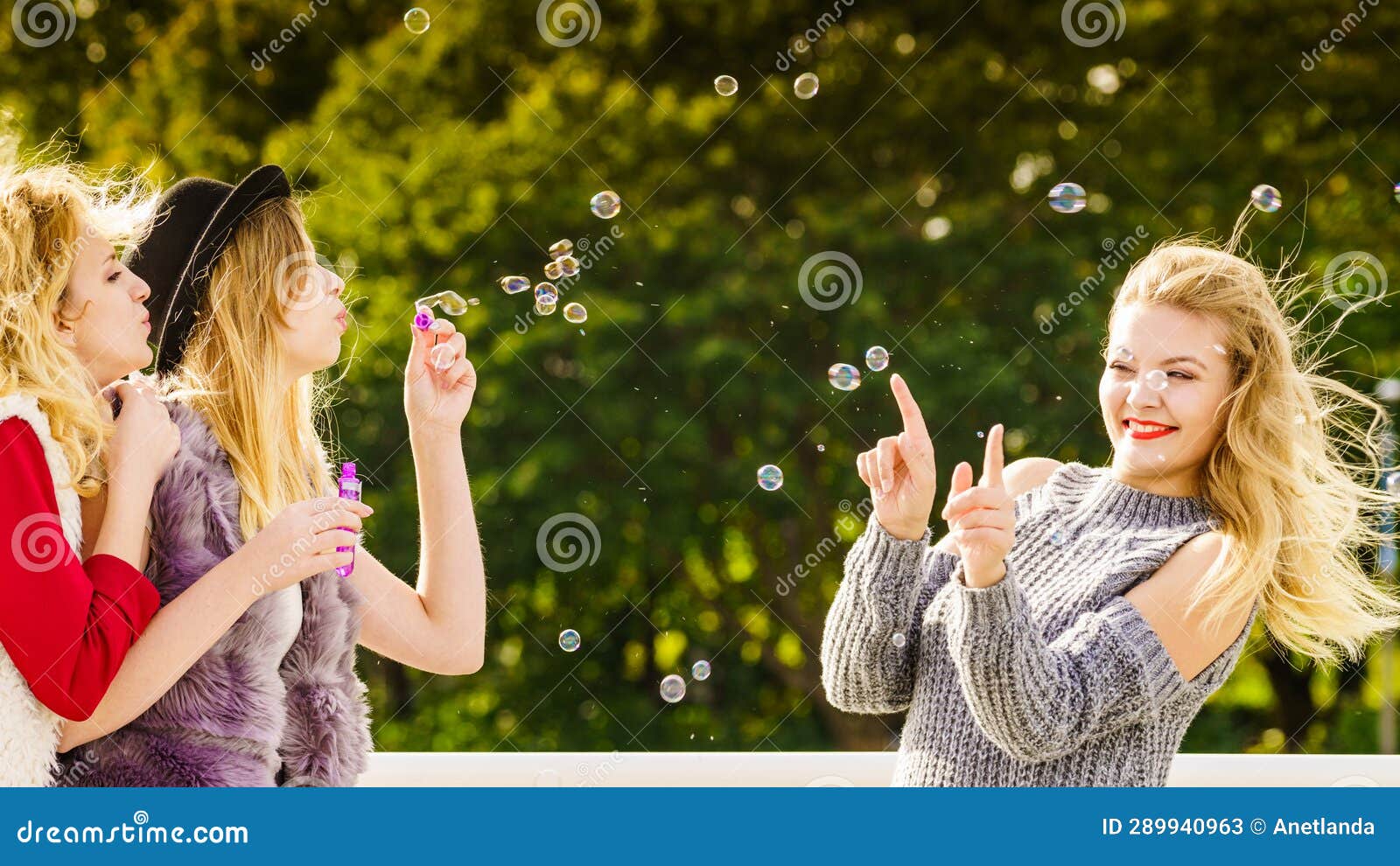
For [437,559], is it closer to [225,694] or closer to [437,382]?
[437,382]

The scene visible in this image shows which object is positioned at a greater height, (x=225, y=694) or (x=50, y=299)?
(x=50, y=299)

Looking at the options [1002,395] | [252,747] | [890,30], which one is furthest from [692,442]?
[252,747]

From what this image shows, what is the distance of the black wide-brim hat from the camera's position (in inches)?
80.8

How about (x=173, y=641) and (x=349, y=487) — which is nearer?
(x=173, y=641)

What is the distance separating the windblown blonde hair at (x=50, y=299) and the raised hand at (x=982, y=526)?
107 cm

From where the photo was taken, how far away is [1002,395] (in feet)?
20.4

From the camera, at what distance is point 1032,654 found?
1872 mm

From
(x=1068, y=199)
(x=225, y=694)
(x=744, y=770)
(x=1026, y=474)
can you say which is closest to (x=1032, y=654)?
(x=1026, y=474)

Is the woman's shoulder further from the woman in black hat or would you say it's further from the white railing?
the white railing

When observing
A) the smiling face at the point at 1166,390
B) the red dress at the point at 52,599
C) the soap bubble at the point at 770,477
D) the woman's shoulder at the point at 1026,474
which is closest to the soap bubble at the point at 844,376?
the soap bubble at the point at 770,477

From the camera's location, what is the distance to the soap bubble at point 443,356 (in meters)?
2.21

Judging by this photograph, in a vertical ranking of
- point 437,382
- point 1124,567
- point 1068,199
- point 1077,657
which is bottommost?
point 437,382

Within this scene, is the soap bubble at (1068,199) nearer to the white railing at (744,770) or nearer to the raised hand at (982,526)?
the raised hand at (982,526)

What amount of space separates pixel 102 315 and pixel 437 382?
51cm
